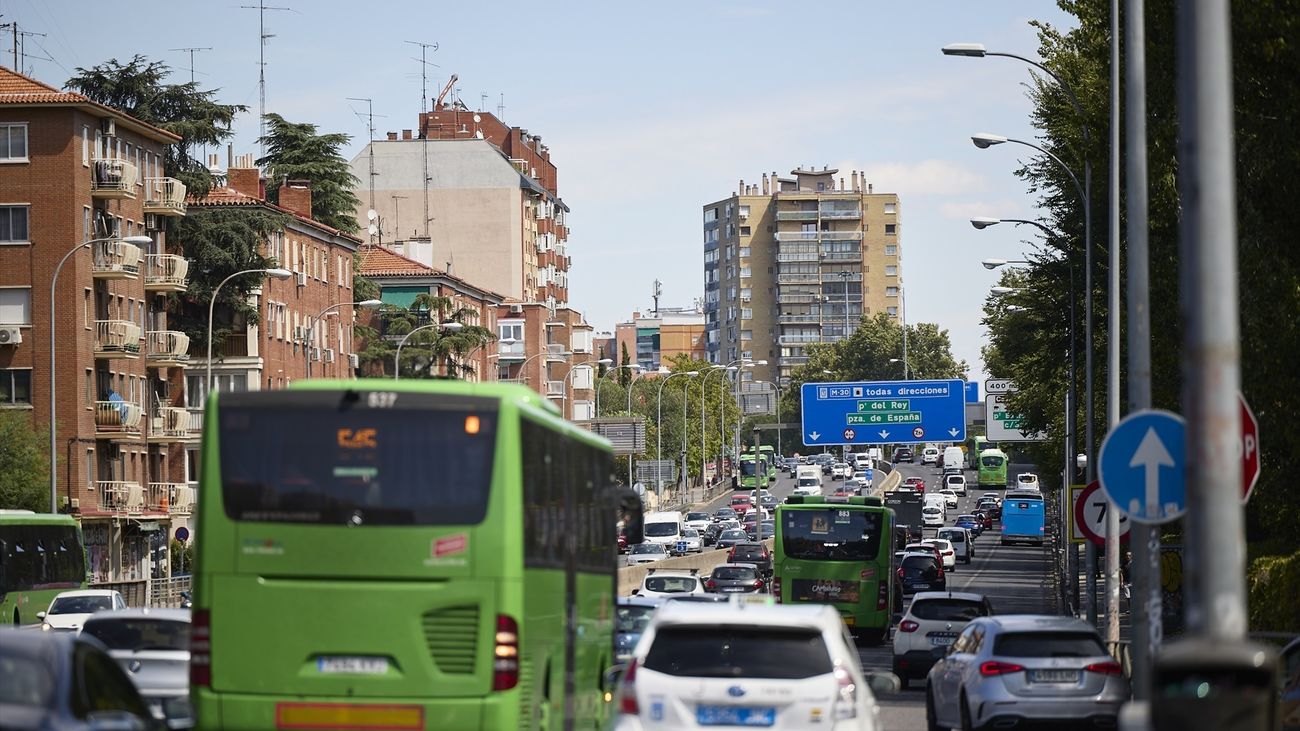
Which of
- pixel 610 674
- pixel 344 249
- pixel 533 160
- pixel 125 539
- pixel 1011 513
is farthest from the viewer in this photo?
pixel 533 160

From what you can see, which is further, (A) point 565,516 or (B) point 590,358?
(B) point 590,358

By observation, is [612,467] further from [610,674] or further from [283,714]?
[283,714]

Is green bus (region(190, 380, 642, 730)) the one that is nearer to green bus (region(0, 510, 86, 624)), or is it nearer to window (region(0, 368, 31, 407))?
green bus (region(0, 510, 86, 624))

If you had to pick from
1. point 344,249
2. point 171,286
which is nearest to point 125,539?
point 171,286

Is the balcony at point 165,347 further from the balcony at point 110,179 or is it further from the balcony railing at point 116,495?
the balcony at point 110,179

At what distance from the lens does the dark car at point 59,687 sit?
10117 millimetres

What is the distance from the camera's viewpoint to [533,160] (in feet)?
540

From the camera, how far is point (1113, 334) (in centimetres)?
2773

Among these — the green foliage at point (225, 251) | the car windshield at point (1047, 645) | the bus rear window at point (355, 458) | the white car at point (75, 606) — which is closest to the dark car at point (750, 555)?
the green foliage at point (225, 251)

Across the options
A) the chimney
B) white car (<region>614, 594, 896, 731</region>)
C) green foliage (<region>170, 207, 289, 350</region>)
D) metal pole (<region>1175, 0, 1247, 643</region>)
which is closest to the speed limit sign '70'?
white car (<region>614, 594, 896, 731</region>)

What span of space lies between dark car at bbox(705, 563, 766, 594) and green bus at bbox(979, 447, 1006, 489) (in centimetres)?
9561

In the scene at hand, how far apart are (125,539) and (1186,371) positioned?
222ft

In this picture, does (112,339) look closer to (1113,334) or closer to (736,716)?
(1113,334)

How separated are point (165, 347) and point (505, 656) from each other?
6596 centimetres
